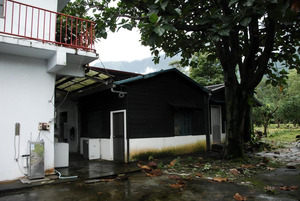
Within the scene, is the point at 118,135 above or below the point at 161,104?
below

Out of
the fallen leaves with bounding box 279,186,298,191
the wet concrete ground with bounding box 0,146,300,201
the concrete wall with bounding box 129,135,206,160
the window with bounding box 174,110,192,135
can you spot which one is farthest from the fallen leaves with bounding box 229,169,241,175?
the window with bounding box 174,110,192,135

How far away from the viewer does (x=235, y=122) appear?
902 cm

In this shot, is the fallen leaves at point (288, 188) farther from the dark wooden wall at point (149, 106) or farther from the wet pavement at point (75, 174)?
the dark wooden wall at point (149, 106)

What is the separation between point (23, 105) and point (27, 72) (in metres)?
0.96

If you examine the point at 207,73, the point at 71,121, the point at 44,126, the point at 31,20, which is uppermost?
the point at 207,73

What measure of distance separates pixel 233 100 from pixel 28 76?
24.2ft

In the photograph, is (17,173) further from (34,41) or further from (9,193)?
(34,41)

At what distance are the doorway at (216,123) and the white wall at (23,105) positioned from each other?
8.92 meters

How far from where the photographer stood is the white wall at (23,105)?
6.17 m

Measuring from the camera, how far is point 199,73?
25.8m

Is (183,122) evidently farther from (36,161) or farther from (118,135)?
(36,161)

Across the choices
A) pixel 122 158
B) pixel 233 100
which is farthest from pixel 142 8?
pixel 122 158

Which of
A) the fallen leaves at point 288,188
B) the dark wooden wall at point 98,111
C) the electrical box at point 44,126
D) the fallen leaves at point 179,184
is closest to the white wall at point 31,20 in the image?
the electrical box at point 44,126

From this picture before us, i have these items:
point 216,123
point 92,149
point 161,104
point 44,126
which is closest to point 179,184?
point 44,126
